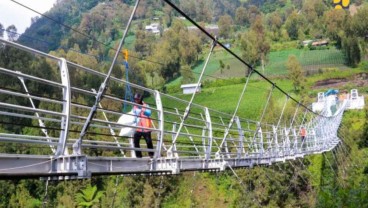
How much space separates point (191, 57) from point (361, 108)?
2149cm

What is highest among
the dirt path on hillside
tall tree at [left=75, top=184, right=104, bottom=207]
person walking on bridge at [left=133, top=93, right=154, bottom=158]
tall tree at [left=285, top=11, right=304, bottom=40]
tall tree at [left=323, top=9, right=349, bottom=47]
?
tall tree at [left=285, top=11, right=304, bottom=40]

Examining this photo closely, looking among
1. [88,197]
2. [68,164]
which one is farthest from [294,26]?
Result: [68,164]

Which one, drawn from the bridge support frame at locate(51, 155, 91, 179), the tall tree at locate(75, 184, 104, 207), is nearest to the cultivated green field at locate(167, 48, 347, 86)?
the tall tree at locate(75, 184, 104, 207)

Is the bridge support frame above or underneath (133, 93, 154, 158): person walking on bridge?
underneath

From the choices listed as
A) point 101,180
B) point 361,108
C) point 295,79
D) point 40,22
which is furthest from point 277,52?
point 40,22

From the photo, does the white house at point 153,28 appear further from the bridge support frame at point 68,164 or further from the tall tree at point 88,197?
the bridge support frame at point 68,164

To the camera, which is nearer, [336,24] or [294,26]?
[336,24]

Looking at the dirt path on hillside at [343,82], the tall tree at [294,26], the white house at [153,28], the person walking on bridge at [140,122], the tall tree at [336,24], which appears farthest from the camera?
the white house at [153,28]

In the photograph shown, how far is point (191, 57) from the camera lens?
40.6 m

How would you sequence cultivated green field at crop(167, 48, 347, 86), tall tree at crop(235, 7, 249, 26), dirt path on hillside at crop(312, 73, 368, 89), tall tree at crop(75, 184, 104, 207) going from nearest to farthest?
tall tree at crop(75, 184, 104, 207)
dirt path on hillside at crop(312, 73, 368, 89)
cultivated green field at crop(167, 48, 347, 86)
tall tree at crop(235, 7, 249, 26)

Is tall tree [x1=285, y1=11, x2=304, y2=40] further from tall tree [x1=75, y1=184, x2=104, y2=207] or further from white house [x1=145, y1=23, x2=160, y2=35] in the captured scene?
tall tree [x1=75, y1=184, x2=104, y2=207]

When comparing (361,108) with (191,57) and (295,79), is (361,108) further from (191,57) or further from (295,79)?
(191,57)

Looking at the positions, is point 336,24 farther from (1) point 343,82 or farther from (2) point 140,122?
(2) point 140,122

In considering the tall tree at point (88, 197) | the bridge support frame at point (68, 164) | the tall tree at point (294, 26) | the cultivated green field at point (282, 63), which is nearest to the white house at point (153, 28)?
the tall tree at point (294, 26)
